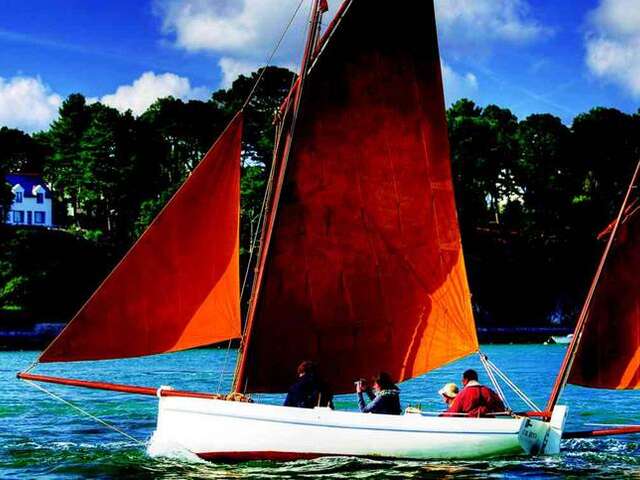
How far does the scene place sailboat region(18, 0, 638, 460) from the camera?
20844mm

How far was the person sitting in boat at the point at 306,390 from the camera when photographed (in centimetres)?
2095

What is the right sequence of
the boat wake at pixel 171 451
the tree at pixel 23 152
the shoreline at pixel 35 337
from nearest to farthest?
1. the boat wake at pixel 171 451
2. the shoreline at pixel 35 337
3. the tree at pixel 23 152

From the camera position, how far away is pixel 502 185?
128 m

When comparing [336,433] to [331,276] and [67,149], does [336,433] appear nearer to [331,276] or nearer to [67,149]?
[331,276]

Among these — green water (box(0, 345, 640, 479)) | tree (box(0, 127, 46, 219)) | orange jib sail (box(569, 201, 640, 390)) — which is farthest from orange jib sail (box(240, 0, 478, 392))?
tree (box(0, 127, 46, 219))

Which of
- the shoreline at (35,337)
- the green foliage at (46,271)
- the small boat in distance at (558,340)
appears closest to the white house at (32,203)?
the green foliage at (46,271)

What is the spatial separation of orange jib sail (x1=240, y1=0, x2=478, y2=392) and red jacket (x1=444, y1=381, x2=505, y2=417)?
2031mm

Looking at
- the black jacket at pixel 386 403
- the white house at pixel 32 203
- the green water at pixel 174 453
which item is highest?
the white house at pixel 32 203

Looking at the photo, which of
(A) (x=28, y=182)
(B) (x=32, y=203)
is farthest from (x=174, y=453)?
(A) (x=28, y=182)

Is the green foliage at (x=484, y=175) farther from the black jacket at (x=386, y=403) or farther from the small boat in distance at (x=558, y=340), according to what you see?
the black jacket at (x=386, y=403)

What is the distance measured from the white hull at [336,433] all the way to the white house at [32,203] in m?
118

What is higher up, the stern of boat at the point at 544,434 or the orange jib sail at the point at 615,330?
the orange jib sail at the point at 615,330

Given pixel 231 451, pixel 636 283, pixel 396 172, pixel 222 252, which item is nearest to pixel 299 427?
pixel 231 451

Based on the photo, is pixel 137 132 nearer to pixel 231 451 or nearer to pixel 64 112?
pixel 64 112
